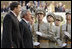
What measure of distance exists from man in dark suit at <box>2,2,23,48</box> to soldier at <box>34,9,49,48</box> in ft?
3.46

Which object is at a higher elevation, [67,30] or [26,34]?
[26,34]

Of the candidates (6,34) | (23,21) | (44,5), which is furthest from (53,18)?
(44,5)

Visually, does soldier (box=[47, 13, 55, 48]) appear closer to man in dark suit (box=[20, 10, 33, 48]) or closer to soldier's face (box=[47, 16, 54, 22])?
soldier's face (box=[47, 16, 54, 22])

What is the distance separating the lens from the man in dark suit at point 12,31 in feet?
15.6

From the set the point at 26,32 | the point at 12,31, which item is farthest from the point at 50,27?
the point at 12,31

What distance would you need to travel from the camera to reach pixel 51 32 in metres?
6.09

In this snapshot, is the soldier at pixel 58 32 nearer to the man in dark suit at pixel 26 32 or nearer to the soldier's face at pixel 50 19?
the soldier's face at pixel 50 19

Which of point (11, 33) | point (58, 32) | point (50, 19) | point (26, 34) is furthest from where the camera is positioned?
point (58, 32)

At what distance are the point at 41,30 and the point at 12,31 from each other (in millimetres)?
A: 1339

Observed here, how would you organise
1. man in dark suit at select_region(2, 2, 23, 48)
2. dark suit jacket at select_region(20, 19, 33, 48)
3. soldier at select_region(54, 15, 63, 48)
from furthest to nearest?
soldier at select_region(54, 15, 63, 48)
dark suit jacket at select_region(20, 19, 33, 48)
man in dark suit at select_region(2, 2, 23, 48)

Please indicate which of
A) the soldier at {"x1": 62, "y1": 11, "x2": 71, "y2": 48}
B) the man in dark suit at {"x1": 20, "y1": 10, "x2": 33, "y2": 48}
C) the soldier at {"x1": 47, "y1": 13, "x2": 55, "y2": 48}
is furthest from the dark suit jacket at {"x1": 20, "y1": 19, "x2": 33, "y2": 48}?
the soldier at {"x1": 62, "y1": 11, "x2": 71, "y2": 48}

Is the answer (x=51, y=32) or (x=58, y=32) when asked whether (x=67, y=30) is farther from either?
(x=51, y=32)

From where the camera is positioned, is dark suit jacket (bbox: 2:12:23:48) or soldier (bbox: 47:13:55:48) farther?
soldier (bbox: 47:13:55:48)

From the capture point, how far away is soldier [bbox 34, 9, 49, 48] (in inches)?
236
